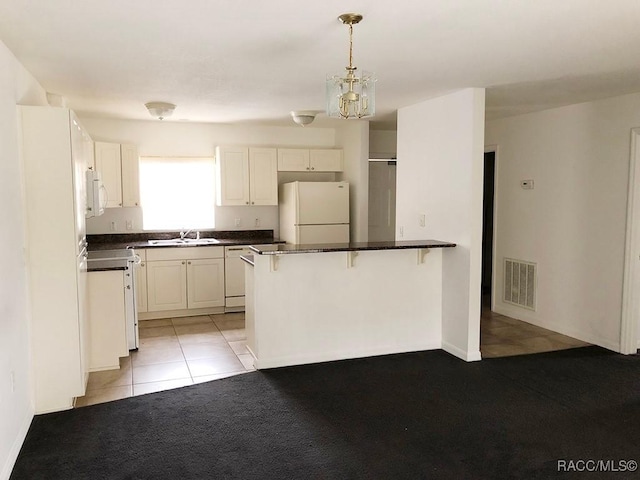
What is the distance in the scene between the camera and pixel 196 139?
644 centimetres

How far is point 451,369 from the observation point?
4230 mm

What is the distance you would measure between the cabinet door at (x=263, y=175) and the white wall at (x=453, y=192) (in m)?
1.95

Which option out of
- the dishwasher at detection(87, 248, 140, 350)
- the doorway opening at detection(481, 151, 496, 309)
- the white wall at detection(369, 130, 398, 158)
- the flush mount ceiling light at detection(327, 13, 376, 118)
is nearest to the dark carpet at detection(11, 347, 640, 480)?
the dishwasher at detection(87, 248, 140, 350)

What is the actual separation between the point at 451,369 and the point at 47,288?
9.99 feet

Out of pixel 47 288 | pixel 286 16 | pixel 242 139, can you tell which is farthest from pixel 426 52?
pixel 242 139

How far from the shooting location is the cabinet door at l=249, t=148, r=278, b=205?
6.41 meters

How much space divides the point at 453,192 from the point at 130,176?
3667 millimetres

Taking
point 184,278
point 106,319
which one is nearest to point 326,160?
point 184,278

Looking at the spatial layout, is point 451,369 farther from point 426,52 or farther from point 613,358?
point 426,52

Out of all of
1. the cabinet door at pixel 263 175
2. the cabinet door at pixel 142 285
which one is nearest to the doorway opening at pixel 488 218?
the cabinet door at pixel 263 175

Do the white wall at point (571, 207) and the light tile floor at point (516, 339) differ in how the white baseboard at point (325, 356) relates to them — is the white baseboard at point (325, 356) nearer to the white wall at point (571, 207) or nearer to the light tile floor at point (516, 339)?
the light tile floor at point (516, 339)

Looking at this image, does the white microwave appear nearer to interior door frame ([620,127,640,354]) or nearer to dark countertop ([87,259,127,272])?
dark countertop ([87,259,127,272])

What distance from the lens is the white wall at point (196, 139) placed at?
6.12 meters

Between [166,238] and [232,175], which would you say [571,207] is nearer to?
[232,175]
